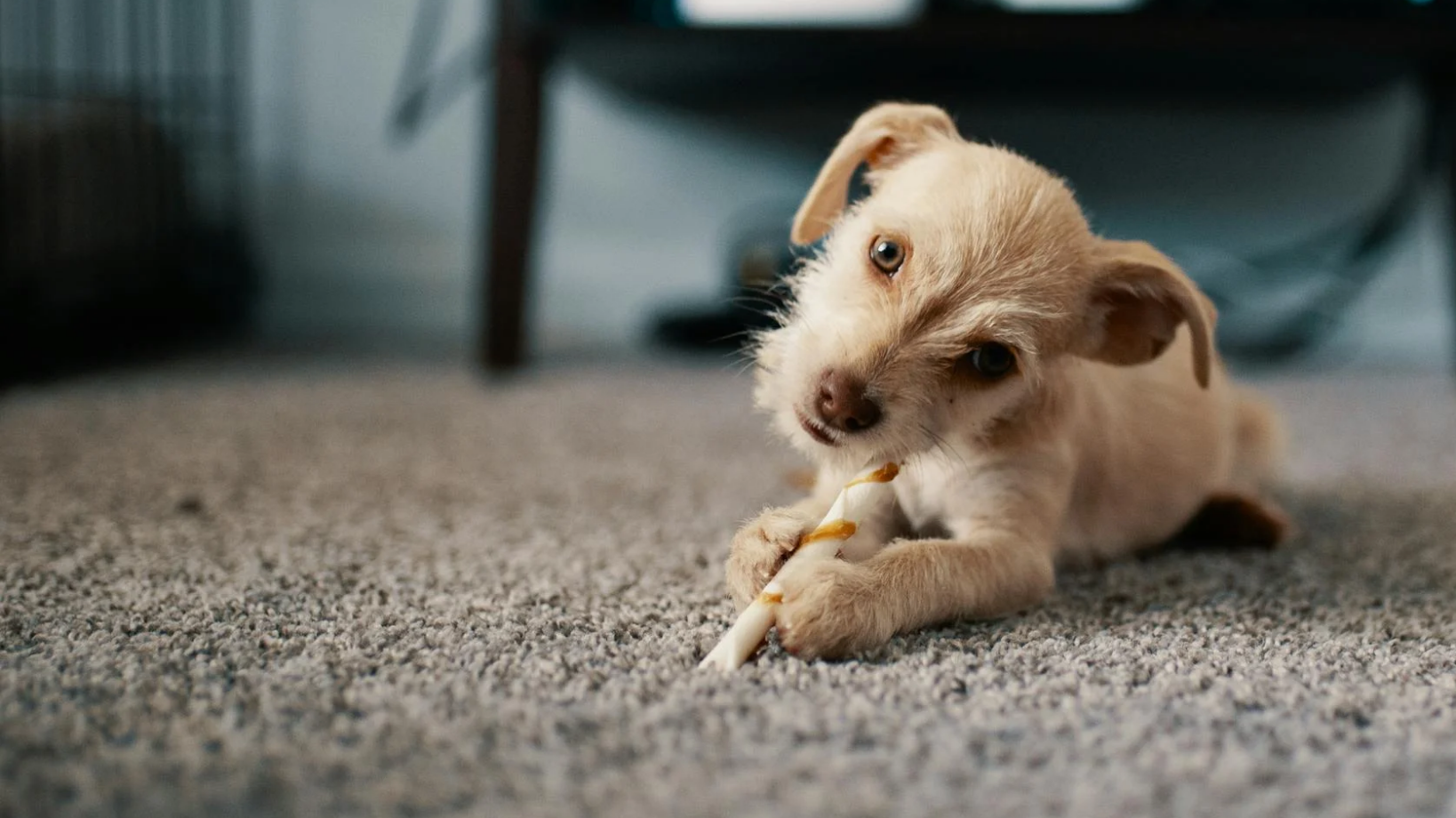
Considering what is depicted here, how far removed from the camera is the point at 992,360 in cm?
93

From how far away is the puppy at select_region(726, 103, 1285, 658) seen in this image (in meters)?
0.86

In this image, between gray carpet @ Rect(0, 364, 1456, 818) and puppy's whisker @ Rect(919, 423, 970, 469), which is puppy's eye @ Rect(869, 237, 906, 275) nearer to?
puppy's whisker @ Rect(919, 423, 970, 469)

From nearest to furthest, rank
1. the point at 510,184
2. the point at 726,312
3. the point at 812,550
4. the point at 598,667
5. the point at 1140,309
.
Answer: the point at 598,667 → the point at 812,550 → the point at 1140,309 → the point at 510,184 → the point at 726,312

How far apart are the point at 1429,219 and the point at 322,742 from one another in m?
3.07

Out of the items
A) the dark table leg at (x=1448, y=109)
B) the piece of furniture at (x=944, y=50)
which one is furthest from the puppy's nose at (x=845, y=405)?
the dark table leg at (x=1448, y=109)

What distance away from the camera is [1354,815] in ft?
1.96

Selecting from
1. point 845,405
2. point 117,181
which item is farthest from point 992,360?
point 117,181

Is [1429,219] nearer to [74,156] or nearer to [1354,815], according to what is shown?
[1354,815]

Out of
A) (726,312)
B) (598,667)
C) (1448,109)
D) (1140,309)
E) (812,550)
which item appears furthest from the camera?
(726,312)

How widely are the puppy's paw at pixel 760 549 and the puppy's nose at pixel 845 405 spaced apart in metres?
0.10

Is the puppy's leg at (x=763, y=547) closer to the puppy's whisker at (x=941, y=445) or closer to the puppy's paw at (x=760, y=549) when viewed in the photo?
the puppy's paw at (x=760, y=549)

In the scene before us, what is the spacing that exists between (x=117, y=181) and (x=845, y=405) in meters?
1.99

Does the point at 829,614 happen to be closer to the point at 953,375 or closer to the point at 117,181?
the point at 953,375

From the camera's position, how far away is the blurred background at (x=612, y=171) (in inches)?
97.1
